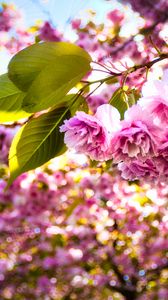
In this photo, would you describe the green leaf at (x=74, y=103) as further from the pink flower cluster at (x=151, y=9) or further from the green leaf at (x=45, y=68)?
the pink flower cluster at (x=151, y=9)

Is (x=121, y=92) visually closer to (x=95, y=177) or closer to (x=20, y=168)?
(x=20, y=168)

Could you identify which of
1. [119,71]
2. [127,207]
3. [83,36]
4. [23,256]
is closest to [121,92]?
[119,71]

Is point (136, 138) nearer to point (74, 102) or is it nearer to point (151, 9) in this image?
point (74, 102)

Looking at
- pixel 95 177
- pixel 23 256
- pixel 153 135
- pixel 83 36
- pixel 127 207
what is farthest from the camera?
pixel 23 256

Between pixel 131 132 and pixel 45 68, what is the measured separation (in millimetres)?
165

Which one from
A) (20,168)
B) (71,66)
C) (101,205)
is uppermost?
(71,66)

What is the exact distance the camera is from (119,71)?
27.9 inches

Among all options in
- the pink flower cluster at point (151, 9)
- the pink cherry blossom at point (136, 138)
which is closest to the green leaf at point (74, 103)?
the pink cherry blossom at point (136, 138)

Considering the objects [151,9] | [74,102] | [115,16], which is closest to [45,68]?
[74,102]

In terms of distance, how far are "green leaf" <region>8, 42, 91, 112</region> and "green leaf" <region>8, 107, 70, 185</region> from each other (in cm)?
6

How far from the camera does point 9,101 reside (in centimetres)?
74

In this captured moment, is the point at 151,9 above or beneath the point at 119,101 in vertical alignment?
beneath

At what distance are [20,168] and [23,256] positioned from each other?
5.47 m

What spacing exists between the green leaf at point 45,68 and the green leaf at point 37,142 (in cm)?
6
